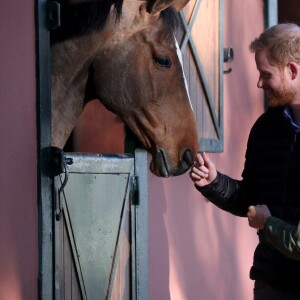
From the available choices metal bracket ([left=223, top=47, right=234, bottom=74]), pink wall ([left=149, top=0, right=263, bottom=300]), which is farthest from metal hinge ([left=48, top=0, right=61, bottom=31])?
metal bracket ([left=223, top=47, right=234, bottom=74])

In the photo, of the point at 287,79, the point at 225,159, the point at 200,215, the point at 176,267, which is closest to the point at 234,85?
the point at 225,159

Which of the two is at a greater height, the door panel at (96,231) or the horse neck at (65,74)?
the horse neck at (65,74)

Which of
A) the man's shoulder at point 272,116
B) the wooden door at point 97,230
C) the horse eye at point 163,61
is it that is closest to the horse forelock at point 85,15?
the horse eye at point 163,61

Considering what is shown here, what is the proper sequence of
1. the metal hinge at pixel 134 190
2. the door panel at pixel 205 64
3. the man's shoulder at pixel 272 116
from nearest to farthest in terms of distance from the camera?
the man's shoulder at pixel 272 116 → the metal hinge at pixel 134 190 → the door panel at pixel 205 64

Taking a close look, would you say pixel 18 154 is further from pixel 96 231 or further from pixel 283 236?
pixel 283 236

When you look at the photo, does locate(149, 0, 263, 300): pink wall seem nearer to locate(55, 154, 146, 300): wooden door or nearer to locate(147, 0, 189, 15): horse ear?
locate(55, 154, 146, 300): wooden door

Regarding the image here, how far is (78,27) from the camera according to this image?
11.5ft

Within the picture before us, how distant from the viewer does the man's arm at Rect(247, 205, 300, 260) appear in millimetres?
2738

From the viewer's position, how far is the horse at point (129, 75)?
139 inches

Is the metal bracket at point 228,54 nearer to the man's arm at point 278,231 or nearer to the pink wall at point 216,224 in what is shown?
the pink wall at point 216,224

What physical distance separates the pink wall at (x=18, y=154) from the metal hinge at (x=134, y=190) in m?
0.79

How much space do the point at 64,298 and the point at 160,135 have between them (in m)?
0.80

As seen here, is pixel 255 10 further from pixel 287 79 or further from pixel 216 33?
pixel 287 79

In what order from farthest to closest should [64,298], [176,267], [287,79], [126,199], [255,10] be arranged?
[255,10] < [176,267] < [126,199] < [64,298] < [287,79]
